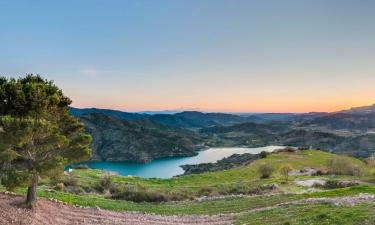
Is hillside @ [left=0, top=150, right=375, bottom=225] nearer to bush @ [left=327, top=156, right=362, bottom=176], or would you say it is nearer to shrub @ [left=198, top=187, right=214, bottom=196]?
shrub @ [left=198, top=187, right=214, bottom=196]

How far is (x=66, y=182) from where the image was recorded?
45.5m

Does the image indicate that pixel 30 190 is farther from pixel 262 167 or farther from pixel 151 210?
pixel 262 167

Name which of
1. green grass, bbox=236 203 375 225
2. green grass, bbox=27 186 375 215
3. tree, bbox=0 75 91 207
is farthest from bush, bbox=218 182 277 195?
tree, bbox=0 75 91 207

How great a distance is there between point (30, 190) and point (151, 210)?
11.1 m

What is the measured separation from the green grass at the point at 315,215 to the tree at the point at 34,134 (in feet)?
40.0

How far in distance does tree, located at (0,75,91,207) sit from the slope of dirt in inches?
46.6

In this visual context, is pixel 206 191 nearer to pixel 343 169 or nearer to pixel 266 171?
pixel 266 171

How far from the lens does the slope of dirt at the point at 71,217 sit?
2311 cm

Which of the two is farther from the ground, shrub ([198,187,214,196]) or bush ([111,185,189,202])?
bush ([111,185,189,202])

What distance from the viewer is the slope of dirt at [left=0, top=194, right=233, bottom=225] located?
23.1 meters

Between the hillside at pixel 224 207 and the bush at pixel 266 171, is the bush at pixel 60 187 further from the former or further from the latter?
the bush at pixel 266 171

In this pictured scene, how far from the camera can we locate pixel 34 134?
24.4m

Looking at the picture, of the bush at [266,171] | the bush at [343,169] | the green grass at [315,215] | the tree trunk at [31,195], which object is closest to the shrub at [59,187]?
the tree trunk at [31,195]

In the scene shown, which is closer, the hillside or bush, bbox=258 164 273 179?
the hillside
